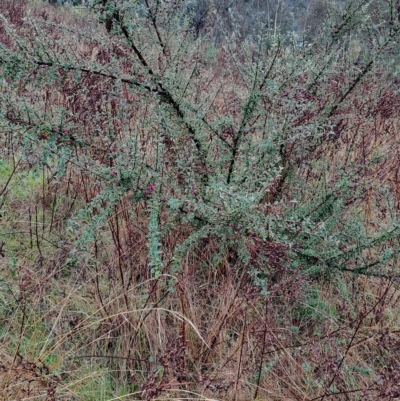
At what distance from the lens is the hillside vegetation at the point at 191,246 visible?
1.87 m

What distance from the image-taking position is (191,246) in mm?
2119

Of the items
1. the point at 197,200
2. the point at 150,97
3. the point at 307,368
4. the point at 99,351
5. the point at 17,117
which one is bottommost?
the point at 99,351

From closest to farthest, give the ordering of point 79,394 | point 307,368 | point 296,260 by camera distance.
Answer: point 79,394 → point 307,368 → point 296,260

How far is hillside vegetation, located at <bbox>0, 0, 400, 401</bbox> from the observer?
1874mm

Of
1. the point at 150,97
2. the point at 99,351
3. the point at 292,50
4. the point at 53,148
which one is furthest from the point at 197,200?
the point at 292,50

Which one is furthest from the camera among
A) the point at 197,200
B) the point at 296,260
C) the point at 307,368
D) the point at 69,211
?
the point at 69,211

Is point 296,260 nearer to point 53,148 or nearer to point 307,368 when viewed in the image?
point 307,368

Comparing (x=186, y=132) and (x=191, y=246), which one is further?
(x=186, y=132)

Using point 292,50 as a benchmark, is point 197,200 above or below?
below

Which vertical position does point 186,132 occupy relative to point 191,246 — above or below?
above

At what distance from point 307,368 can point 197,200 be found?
947 mm

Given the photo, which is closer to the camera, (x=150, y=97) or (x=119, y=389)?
(x=119, y=389)

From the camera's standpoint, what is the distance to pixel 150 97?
2.13 m


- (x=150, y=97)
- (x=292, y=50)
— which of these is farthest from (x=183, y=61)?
(x=292, y=50)
